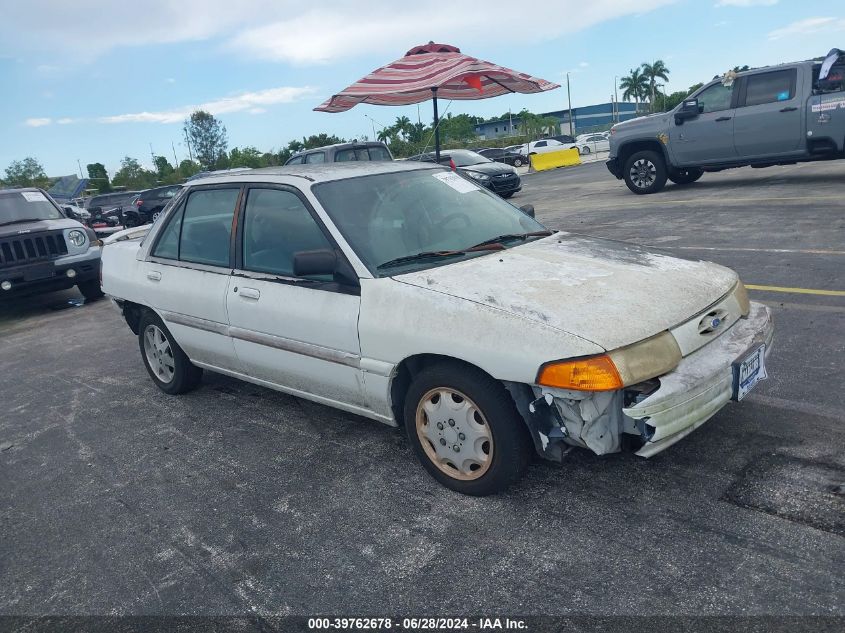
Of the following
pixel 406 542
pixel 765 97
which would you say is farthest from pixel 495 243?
→ pixel 765 97

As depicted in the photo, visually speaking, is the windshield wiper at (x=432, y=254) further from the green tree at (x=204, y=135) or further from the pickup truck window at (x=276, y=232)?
the green tree at (x=204, y=135)

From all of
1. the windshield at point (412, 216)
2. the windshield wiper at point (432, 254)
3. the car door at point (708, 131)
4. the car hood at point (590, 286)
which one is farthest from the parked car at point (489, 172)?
the car hood at point (590, 286)

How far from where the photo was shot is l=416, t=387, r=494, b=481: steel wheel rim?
10.1 feet

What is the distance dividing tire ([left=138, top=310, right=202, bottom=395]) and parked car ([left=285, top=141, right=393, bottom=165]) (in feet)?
24.1

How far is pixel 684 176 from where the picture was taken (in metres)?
14.0

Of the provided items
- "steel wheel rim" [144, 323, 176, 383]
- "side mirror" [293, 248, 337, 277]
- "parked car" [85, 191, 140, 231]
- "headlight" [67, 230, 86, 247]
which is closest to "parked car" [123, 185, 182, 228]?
"parked car" [85, 191, 140, 231]

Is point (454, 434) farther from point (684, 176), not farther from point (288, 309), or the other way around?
point (684, 176)

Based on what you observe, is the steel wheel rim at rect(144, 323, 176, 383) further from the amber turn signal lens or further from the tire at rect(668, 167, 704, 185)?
the tire at rect(668, 167, 704, 185)

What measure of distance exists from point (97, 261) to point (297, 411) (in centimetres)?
643

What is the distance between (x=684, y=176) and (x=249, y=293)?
12248mm

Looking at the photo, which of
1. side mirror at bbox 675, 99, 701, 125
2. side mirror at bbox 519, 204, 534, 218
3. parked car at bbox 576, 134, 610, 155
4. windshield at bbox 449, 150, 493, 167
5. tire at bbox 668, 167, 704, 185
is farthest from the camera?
parked car at bbox 576, 134, 610, 155

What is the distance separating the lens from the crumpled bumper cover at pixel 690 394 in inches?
106

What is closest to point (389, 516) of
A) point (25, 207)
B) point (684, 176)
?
point (25, 207)

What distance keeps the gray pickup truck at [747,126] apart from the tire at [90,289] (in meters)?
9.72
